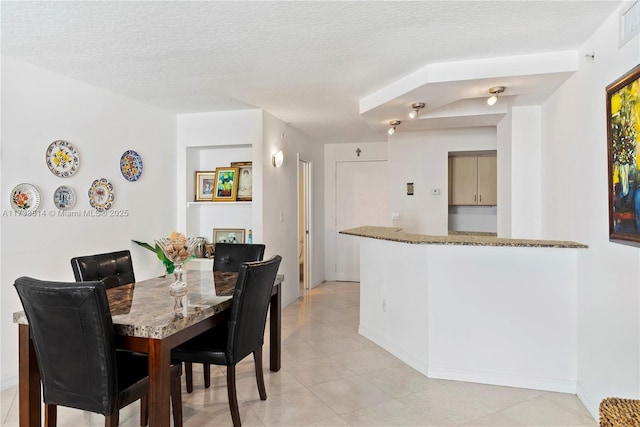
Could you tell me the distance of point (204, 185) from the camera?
4.93 metres

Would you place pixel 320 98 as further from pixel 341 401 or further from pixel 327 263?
pixel 327 263

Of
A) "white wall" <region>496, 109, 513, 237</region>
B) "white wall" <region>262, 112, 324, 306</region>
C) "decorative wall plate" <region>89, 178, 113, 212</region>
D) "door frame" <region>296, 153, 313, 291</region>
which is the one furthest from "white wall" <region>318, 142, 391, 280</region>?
"decorative wall plate" <region>89, 178, 113, 212</region>

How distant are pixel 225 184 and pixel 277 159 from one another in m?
0.68

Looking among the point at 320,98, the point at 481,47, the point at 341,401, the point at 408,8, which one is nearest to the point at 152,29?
the point at 408,8

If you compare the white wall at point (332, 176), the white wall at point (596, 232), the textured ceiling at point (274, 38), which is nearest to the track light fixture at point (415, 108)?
the textured ceiling at point (274, 38)

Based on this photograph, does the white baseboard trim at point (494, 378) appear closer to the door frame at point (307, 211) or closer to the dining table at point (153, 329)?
the dining table at point (153, 329)

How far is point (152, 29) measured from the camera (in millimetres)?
2410

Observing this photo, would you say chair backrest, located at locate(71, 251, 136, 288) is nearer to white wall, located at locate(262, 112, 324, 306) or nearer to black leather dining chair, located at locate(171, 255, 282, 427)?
black leather dining chair, located at locate(171, 255, 282, 427)

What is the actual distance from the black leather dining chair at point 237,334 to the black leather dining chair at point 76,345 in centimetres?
48

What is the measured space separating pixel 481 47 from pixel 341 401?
8.23ft

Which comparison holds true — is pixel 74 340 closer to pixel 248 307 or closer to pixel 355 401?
pixel 248 307

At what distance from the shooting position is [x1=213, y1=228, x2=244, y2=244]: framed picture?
16.2 ft

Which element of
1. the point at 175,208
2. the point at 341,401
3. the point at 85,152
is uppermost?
the point at 85,152

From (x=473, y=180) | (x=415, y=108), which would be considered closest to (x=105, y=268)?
(x=415, y=108)
